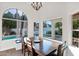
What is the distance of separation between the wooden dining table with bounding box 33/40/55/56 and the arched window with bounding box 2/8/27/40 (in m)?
0.33

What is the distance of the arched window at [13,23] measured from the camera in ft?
6.25

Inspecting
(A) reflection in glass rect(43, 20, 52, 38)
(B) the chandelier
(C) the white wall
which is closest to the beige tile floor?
(C) the white wall

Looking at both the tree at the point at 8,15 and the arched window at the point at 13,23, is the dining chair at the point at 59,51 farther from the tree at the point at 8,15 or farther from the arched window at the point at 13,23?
the tree at the point at 8,15

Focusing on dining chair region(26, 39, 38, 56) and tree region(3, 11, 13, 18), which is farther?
dining chair region(26, 39, 38, 56)

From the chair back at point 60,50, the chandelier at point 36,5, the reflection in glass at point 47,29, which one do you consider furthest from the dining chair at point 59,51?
the chandelier at point 36,5

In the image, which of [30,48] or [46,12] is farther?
[30,48]

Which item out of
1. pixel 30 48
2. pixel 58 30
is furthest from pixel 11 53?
pixel 58 30

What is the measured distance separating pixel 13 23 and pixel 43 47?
70cm

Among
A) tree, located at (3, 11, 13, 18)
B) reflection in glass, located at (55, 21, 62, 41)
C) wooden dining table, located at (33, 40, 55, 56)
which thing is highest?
tree, located at (3, 11, 13, 18)

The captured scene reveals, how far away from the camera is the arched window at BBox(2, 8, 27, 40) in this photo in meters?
1.91

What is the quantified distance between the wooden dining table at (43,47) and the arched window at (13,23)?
33 cm

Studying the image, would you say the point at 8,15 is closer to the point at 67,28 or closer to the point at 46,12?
the point at 46,12

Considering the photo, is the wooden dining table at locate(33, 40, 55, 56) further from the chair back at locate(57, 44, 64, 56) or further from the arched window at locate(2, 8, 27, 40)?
the arched window at locate(2, 8, 27, 40)

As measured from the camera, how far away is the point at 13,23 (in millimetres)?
1904
